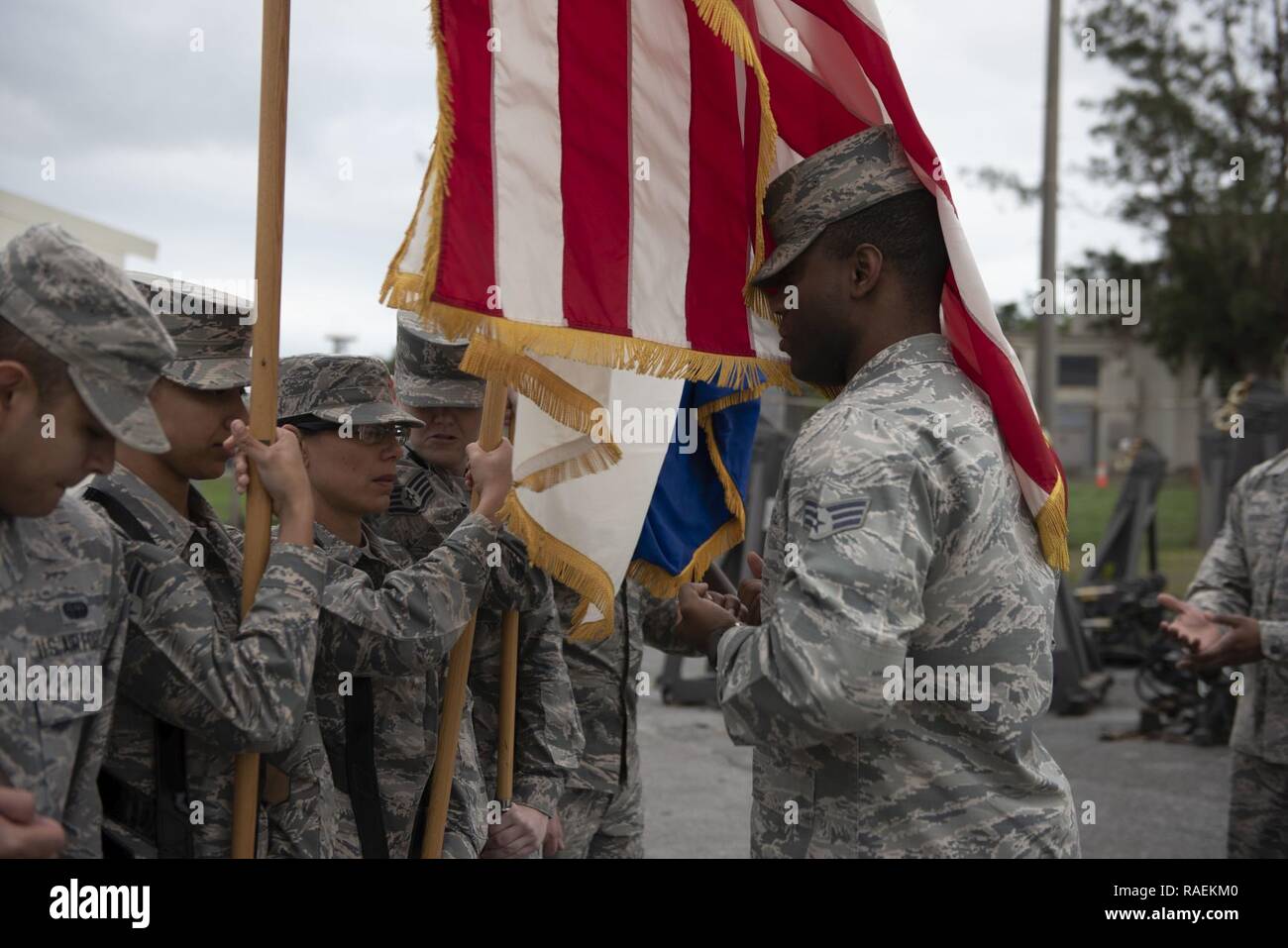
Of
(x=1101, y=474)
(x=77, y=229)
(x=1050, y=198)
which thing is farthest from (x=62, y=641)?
(x=1101, y=474)

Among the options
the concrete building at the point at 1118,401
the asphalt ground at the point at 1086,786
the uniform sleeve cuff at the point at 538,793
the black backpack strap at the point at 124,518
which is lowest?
the asphalt ground at the point at 1086,786

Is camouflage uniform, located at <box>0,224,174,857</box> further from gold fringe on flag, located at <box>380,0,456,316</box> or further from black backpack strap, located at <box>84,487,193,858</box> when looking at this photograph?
gold fringe on flag, located at <box>380,0,456,316</box>

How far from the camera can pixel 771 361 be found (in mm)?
3094

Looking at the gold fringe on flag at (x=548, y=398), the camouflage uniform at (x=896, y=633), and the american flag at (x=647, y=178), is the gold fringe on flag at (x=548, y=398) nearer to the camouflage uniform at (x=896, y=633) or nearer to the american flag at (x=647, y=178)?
the american flag at (x=647, y=178)

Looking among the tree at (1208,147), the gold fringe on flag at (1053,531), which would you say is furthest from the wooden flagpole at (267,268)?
the tree at (1208,147)

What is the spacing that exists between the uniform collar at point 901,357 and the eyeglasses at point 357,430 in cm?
114

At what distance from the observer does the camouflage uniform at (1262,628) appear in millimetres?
3768

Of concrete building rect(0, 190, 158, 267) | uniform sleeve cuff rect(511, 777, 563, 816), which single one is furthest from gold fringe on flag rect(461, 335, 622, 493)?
concrete building rect(0, 190, 158, 267)

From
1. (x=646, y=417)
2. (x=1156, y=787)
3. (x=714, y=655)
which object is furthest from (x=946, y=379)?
(x=1156, y=787)

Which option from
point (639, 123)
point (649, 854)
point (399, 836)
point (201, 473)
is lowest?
point (649, 854)

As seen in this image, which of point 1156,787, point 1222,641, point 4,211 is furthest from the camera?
point 1156,787

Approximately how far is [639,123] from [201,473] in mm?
1253

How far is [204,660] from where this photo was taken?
2.10 meters
